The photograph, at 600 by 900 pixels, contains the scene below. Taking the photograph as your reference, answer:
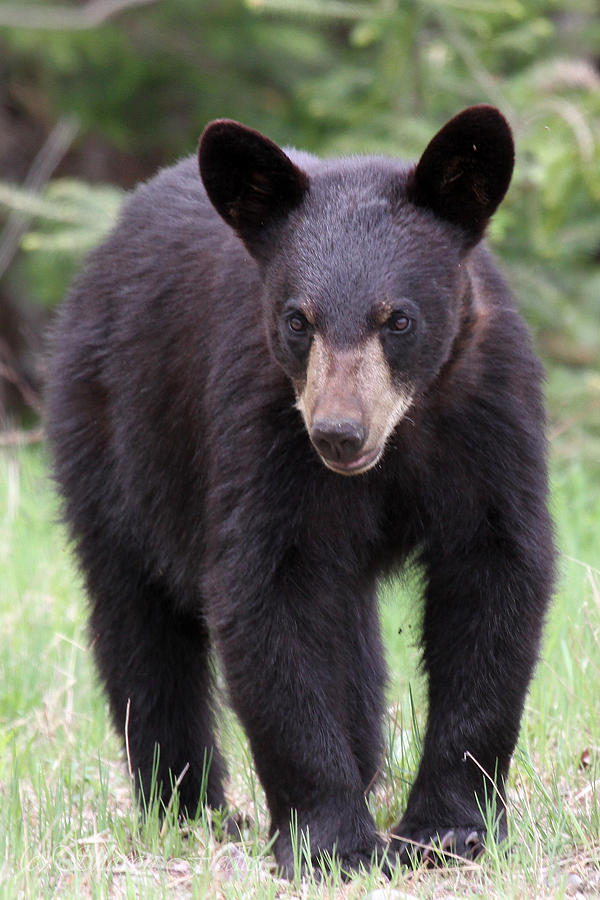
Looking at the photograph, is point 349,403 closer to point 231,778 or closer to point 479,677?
point 479,677

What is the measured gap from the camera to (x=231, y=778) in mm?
4461

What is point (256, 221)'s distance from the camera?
346cm

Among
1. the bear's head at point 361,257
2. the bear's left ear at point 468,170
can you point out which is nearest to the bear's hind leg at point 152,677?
the bear's head at point 361,257

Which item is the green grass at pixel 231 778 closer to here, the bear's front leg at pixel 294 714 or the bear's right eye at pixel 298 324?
the bear's front leg at pixel 294 714

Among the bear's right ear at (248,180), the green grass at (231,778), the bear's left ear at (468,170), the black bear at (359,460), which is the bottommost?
the green grass at (231,778)

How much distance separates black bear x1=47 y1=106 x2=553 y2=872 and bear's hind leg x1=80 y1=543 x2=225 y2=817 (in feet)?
1.51

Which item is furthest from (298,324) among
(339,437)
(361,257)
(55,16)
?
(55,16)

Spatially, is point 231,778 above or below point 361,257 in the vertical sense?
below

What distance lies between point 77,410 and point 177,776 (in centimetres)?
115

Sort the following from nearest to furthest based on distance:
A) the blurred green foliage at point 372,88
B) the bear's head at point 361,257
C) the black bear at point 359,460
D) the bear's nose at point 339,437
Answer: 1. the bear's nose at point 339,437
2. the bear's head at point 361,257
3. the black bear at point 359,460
4. the blurred green foliage at point 372,88

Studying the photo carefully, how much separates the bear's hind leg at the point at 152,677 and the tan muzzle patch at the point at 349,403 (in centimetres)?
124

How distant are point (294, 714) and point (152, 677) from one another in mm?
924

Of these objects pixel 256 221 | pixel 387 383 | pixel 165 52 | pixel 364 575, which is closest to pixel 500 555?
pixel 364 575

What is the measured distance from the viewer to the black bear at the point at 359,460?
127 inches
